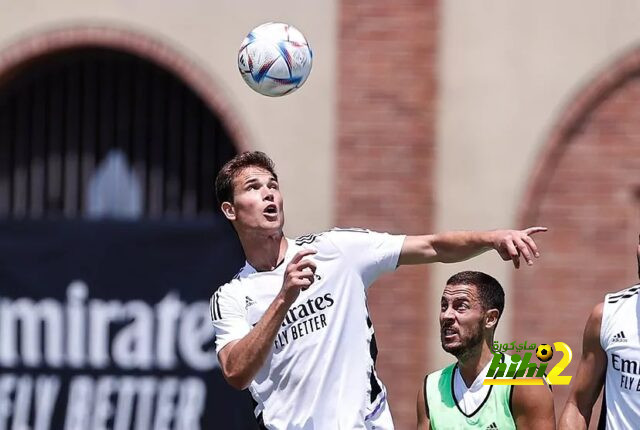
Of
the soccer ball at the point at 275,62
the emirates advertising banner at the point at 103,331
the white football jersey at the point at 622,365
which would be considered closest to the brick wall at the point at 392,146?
the emirates advertising banner at the point at 103,331

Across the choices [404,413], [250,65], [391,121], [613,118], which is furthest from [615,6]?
[250,65]

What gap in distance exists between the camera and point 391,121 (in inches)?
427

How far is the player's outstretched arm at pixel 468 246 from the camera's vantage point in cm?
600

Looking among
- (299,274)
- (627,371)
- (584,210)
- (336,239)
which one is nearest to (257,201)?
(336,239)

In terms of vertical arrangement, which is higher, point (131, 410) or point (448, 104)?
point (448, 104)

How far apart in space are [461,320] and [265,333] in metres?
0.97

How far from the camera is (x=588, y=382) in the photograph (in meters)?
6.52

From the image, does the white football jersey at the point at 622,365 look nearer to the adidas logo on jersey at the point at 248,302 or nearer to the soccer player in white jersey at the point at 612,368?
the soccer player in white jersey at the point at 612,368

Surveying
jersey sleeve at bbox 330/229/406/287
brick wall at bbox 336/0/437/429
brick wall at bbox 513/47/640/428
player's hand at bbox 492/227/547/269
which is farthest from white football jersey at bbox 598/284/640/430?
brick wall at bbox 336/0/437/429

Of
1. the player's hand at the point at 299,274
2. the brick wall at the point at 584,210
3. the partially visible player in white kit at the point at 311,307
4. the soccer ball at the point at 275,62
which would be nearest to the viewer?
the player's hand at the point at 299,274

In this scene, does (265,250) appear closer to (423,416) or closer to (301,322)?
(301,322)

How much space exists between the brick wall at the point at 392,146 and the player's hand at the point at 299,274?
4903mm

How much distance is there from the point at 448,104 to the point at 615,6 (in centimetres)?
140

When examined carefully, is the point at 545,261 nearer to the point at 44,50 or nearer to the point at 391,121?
the point at 391,121
